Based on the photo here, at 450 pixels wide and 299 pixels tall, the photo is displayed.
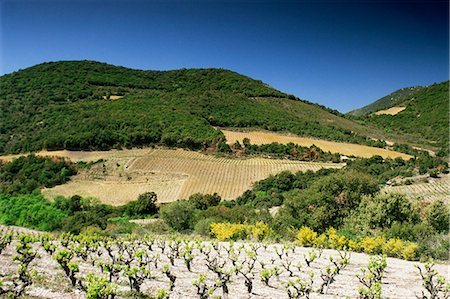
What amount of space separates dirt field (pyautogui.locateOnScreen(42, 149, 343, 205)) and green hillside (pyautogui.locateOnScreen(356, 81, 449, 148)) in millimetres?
68264

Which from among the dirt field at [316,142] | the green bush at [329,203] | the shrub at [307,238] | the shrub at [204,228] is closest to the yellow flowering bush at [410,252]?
the shrub at [307,238]

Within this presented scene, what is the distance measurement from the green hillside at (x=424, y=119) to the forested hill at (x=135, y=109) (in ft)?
80.4

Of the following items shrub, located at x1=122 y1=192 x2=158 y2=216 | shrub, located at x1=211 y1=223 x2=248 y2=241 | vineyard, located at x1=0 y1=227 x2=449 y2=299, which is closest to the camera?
vineyard, located at x1=0 y1=227 x2=449 y2=299

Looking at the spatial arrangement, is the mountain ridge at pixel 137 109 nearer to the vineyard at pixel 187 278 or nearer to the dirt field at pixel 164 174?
the dirt field at pixel 164 174

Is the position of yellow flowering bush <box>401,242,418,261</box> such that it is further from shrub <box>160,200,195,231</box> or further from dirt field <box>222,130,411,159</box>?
dirt field <box>222,130,411,159</box>

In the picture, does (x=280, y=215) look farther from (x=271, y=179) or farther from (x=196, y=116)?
(x=196, y=116)

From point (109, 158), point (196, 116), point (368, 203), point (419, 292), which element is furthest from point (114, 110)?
point (419, 292)

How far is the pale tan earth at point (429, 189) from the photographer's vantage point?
46.7m

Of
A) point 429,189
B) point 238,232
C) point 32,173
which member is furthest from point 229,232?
point 32,173

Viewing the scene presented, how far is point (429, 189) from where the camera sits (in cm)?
5109

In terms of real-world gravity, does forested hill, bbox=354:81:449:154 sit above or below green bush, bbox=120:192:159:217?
above

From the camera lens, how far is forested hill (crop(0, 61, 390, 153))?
8594cm

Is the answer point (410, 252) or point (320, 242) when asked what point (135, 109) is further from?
point (410, 252)

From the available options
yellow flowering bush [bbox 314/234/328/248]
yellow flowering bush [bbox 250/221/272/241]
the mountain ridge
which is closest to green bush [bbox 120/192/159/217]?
yellow flowering bush [bbox 250/221/272/241]
